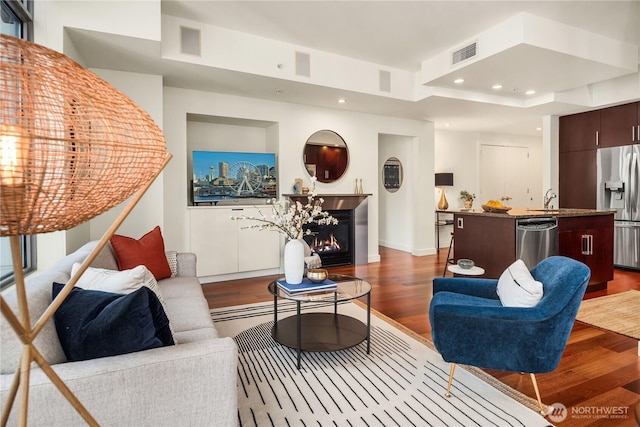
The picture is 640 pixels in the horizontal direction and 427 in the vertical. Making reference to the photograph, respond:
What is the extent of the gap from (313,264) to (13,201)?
3308mm

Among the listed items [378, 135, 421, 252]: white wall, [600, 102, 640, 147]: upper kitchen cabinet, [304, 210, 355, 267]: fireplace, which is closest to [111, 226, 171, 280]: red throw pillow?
[304, 210, 355, 267]: fireplace

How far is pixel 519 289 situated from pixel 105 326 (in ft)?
6.22

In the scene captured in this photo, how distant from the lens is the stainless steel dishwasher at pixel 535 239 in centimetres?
370

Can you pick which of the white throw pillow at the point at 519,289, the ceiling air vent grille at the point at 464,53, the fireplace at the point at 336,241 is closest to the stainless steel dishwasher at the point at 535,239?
the white throw pillow at the point at 519,289

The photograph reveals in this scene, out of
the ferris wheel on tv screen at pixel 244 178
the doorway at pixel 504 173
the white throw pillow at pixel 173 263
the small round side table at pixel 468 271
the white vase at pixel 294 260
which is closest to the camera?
the white vase at pixel 294 260

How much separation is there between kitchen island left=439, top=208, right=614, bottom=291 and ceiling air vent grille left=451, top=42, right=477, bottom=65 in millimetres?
1750

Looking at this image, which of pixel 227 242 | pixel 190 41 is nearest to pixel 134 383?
pixel 190 41

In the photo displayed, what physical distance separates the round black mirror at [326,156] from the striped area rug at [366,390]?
10.0ft

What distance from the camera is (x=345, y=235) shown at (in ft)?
18.5

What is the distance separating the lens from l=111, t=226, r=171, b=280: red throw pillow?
272cm

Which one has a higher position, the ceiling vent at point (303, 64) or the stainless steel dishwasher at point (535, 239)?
the ceiling vent at point (303, 64)

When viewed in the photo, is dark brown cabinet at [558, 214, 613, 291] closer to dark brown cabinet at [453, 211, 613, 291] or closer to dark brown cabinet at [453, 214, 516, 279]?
dark brown cabinet at [453, 211, 613, 291]

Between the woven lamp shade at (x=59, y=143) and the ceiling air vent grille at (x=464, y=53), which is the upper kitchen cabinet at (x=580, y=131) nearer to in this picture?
the ceiling air vent grille at (x=464, y=53)

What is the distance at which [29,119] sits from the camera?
2.32ft
